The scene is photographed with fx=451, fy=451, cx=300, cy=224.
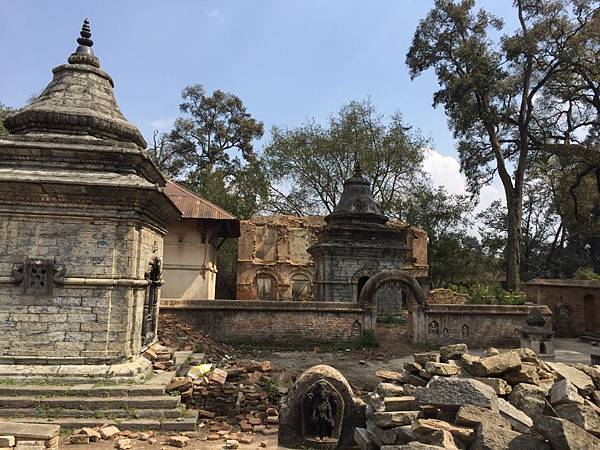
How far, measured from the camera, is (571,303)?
20469 millimetres

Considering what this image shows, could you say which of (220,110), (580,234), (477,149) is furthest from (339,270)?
(580,234)

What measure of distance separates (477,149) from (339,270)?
46.5 ft

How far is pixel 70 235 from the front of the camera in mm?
7574

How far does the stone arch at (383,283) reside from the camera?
14242 millimetres

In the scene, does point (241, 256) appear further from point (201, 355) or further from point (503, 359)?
point (503, 359)

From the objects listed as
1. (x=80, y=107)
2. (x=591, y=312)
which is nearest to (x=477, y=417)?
(x=80, y=107)

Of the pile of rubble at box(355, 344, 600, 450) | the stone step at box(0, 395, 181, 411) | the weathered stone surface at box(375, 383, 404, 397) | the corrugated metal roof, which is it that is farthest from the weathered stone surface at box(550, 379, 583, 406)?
the corrugated metal roof

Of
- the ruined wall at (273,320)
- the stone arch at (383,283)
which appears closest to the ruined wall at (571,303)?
the stone arch at (383,283)

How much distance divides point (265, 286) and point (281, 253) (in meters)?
2.30

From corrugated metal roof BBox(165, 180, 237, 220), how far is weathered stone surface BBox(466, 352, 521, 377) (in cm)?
1384

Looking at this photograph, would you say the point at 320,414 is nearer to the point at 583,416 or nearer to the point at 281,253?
the point at 583,416

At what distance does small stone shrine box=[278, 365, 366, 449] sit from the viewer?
566cm

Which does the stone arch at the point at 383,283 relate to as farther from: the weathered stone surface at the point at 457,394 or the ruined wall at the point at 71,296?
the weathered stone surface at the point at 457,394

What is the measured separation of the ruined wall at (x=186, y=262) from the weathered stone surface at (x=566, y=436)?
16.4m
